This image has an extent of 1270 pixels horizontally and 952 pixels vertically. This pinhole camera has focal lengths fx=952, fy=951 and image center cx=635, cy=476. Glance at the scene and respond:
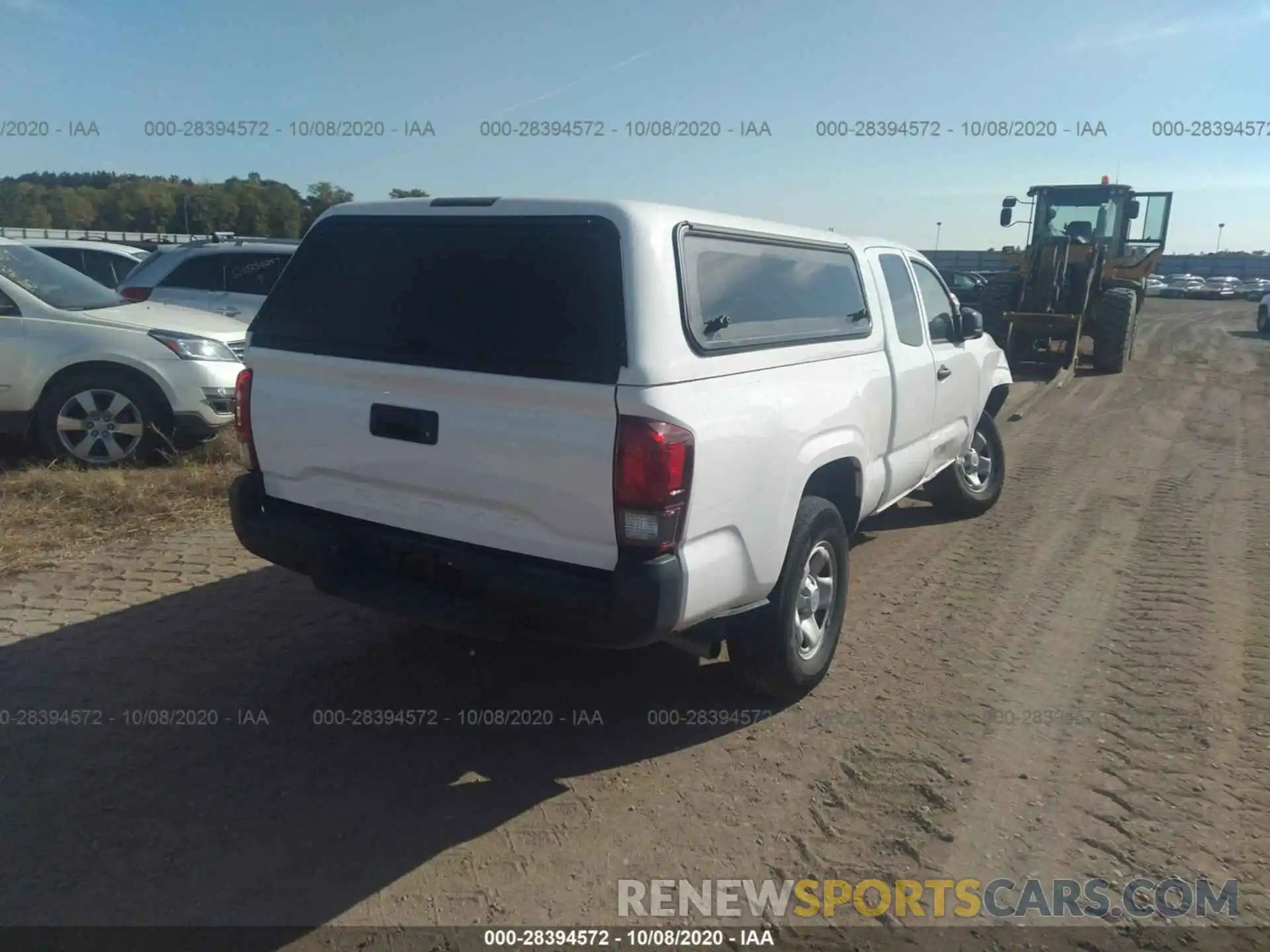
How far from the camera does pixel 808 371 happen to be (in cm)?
404

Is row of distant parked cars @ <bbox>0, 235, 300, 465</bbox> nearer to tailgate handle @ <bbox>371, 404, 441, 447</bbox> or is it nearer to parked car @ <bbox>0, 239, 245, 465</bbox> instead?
parked car @ <bbox>0, 239, 245, 465</bbox>

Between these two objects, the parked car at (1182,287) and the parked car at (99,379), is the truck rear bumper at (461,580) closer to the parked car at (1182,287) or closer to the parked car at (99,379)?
the parked car at (99,379)

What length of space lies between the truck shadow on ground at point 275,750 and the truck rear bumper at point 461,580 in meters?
0.60

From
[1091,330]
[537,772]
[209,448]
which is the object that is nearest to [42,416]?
[209,448]

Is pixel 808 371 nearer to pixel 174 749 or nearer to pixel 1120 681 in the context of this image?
pixel 1120 681

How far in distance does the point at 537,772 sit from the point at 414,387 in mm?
1502

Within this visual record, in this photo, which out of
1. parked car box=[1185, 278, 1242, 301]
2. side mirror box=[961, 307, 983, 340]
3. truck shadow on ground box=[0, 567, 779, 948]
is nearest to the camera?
truck shadow on ground box=[0, 567, 779, 948]

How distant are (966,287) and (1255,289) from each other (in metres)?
41.7

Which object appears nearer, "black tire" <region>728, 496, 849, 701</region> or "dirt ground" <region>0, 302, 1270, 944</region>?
"dirt ground" <region>0, 302, 1270, 944</region>

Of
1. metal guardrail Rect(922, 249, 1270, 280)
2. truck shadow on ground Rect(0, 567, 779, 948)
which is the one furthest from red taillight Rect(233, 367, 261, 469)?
metal guardrail Rect(922, 249, 1270, 280)

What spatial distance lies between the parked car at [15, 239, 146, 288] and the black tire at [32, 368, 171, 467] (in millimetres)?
6185

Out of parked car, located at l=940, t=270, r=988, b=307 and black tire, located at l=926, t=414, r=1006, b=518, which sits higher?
parked car, located at l=940, t=270, r=988, b=307

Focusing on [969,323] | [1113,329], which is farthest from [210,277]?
[1113,329]

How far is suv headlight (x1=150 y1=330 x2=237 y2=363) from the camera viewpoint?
7.10 m
